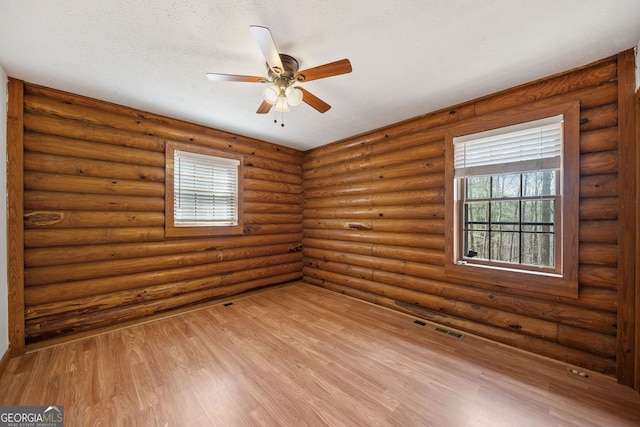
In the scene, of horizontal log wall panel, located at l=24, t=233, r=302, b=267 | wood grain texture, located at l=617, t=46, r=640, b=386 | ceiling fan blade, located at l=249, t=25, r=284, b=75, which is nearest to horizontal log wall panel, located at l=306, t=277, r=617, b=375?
wood grain texture, located at l=617, t=46, r=640, b=386

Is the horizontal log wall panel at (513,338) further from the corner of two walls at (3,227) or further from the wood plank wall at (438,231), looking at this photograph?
the corner of two walls at (3,227)

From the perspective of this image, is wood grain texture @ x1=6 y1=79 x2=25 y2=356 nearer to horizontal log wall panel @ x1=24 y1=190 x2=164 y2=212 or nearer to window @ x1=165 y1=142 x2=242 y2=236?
horizontal log wall panel @ x1=24 y1=190 x2=164 y2=212

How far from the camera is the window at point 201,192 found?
11.1 feet

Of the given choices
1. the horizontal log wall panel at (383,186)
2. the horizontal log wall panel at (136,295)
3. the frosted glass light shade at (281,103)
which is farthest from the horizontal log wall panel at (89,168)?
the horizontal log wall panel at (383,186)

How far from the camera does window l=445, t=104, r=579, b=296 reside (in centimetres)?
221

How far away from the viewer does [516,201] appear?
264 cm

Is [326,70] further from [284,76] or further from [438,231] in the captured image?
[438,231]

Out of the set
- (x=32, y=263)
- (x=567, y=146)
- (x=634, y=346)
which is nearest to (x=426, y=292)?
(x=634, y=346)

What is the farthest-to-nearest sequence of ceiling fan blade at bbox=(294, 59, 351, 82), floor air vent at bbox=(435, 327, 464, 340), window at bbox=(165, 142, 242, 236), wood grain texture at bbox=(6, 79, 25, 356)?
window at bbox=(165, 142, 242, 236)
floor air vent at bbox=(435, 327, 464, 340)
wood grain texture at bbox=(6, 79, 25, 356)
ceiling fan blade at bbox=(294, 59, 351, 82)

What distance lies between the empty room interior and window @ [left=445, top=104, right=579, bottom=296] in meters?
0.02

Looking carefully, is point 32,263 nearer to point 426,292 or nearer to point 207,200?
point 207,200

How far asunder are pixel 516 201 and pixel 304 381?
2.88 metres

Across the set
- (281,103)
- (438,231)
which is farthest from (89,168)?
(438,231)

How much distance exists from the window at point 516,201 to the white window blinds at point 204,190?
333 cm
